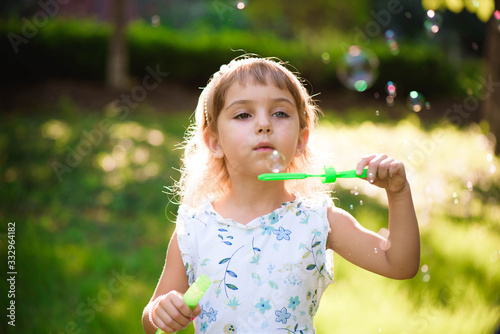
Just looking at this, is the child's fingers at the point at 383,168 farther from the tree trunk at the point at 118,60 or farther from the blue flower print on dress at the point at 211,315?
the tree trunk at the point at 118,60

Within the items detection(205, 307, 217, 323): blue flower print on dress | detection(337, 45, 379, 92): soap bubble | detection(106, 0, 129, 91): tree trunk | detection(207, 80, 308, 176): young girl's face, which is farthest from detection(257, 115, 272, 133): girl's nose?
detection(106, 0, 129, 91): tree trunk

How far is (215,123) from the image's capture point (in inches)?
72.1

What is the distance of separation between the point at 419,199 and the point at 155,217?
2.18m

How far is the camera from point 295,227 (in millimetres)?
1712

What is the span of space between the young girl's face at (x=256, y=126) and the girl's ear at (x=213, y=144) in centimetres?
10

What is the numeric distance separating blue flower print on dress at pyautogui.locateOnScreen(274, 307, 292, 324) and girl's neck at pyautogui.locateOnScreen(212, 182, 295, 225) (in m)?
0.28

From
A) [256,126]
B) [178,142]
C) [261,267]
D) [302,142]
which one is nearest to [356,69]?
[302,142]

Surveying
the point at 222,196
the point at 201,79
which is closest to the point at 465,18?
the point at 201,79

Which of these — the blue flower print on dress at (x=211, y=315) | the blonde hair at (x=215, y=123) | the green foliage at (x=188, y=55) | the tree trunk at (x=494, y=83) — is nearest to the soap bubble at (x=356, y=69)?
the blonde hair at (x=215, y=123)

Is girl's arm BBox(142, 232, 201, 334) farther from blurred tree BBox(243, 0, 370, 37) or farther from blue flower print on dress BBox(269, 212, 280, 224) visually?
blurred tree BBox(243, 0, 370, 37)

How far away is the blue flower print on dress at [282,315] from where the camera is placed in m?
1.64

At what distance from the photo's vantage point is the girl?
64.0 inches

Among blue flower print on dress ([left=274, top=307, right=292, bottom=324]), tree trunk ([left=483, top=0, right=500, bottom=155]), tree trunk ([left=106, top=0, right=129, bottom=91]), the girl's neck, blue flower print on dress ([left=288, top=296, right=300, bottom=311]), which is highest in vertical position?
tree trunk ([left=106, top=0, right=129, bottom=91])

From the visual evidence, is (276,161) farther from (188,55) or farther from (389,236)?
(188,55)
